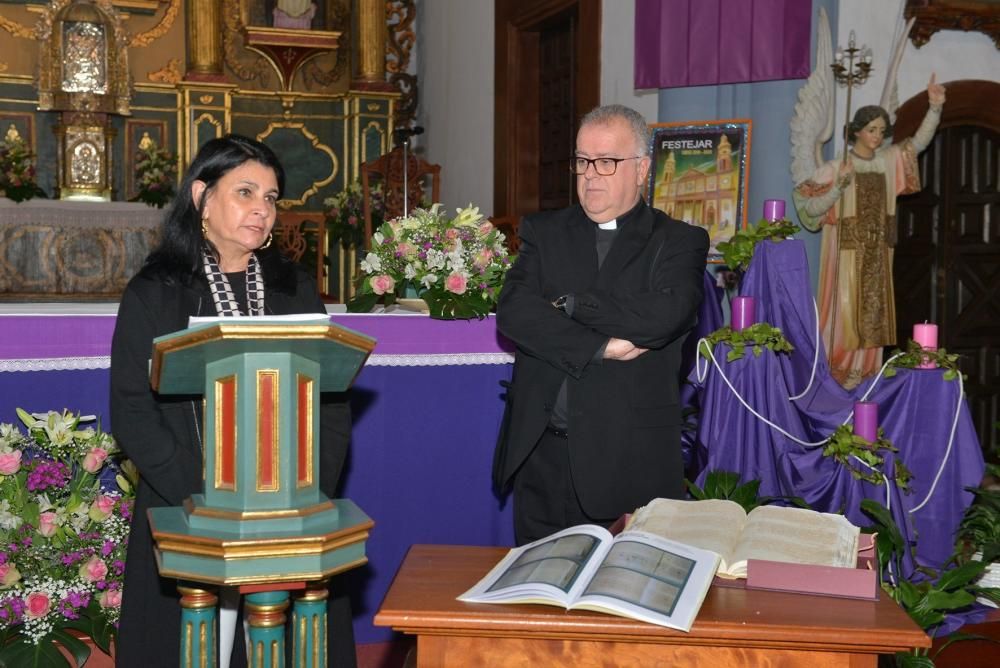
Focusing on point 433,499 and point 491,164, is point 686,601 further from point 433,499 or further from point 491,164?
point 491,164

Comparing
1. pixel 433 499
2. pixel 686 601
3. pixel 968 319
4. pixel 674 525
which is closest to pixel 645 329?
pixel 674 525

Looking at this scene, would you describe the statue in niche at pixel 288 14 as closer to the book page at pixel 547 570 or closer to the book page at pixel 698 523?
the book page at pixel 698 523

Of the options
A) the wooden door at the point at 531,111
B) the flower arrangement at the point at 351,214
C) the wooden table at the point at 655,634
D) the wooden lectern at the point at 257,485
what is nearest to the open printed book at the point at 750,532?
the wooden table at the point at 655,634

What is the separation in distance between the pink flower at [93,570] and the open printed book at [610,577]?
1.88 meters

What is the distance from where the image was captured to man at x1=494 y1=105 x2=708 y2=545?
2.95 m

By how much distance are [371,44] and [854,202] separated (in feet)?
17.1

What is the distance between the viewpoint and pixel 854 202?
657 cm

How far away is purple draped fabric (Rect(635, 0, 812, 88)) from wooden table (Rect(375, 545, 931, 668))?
5.13 meters

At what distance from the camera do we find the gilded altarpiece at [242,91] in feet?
32.2

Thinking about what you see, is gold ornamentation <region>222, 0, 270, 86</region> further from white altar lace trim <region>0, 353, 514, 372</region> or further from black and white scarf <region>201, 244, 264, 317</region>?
black and white scarf <region>201, 244, 264, 317</region>

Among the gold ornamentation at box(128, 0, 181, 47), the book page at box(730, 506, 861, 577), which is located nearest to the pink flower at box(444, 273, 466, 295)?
the book page at box(730, 506, 861, 577)

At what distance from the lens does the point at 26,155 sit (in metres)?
9.43

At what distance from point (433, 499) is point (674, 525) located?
2114 millimetres

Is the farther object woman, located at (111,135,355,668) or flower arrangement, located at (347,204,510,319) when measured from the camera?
flower arrangement, located at (347,204,510,319)
